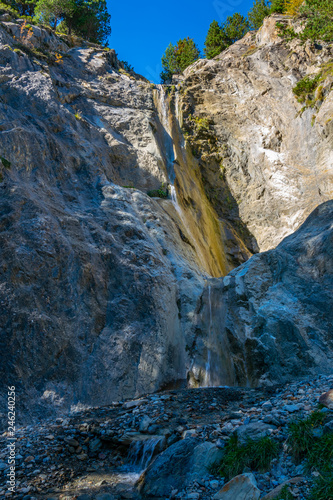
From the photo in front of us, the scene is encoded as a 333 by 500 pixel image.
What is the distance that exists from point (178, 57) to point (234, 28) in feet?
21.3

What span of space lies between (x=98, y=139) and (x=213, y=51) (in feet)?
75.0

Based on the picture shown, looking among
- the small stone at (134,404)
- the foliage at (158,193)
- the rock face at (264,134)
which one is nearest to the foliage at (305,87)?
the rock face at (264,134)

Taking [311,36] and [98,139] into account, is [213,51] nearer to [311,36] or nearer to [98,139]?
[311,36]

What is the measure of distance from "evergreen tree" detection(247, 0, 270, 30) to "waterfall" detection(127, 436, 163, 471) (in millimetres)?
42036

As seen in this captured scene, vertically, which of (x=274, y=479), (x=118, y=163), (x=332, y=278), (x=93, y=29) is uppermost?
(x=93, y=29)

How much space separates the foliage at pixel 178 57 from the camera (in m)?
41.0

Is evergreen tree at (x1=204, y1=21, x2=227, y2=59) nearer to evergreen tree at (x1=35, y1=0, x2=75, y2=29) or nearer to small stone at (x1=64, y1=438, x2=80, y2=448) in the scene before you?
evergreen tree at (x1=35, y1=0, x2=75, y2=29)

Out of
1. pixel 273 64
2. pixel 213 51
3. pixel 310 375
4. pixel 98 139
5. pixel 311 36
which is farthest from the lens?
pixel 213 51

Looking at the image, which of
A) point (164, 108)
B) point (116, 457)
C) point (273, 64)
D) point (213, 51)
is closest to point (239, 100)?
point (273, 64)

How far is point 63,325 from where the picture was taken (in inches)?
431

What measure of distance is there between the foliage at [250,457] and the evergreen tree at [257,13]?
1666 inches

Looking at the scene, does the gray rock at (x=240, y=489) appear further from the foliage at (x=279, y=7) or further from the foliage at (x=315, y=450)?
the foliage at (x=279, y=7)

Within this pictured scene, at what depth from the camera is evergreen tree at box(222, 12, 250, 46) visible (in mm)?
38500

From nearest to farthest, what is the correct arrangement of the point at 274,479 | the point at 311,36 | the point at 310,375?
the point at 274,479
the point at 310,375
the point at 311,36
